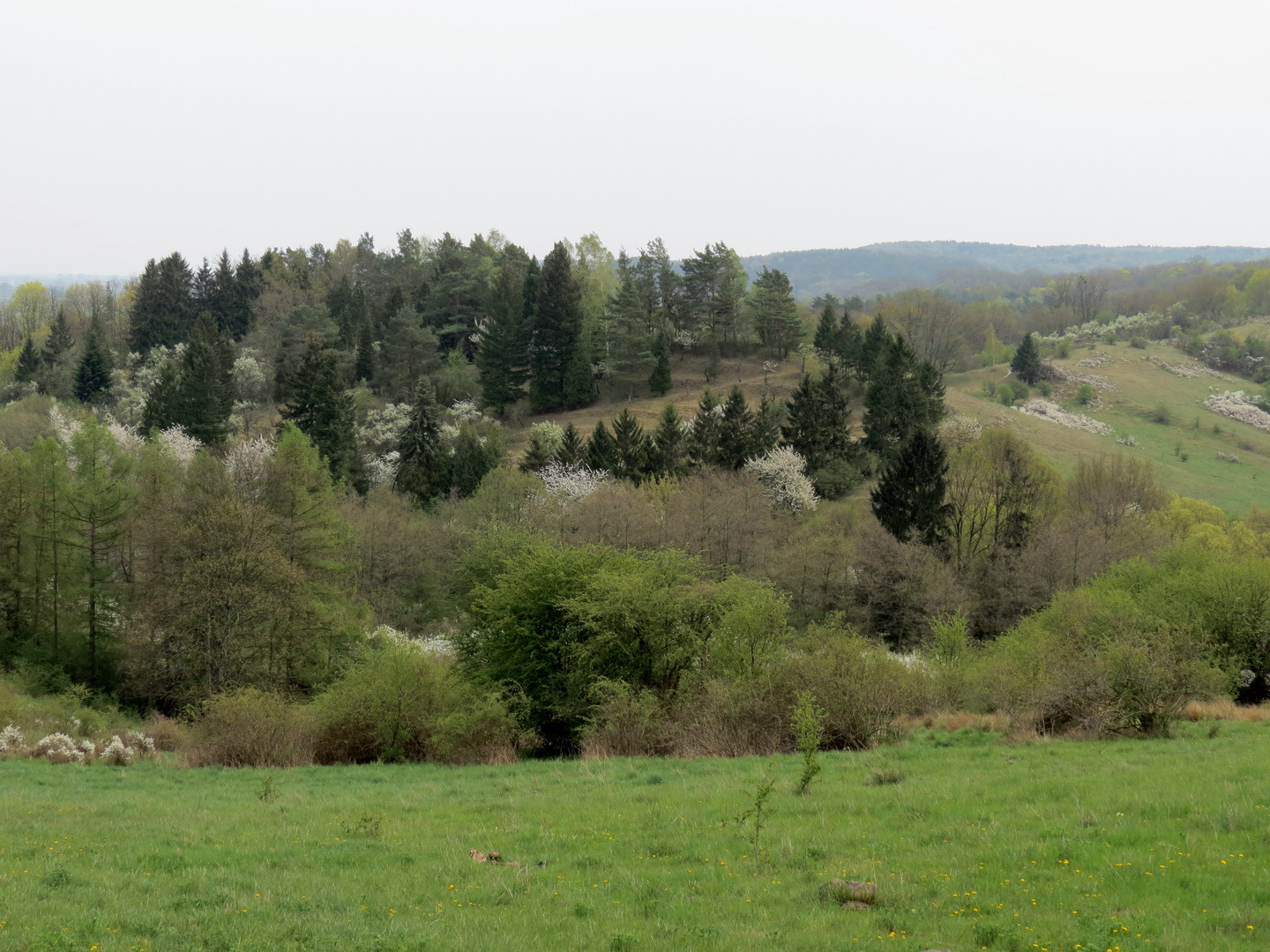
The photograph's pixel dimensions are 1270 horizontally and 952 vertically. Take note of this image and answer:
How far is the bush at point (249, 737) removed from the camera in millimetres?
21703

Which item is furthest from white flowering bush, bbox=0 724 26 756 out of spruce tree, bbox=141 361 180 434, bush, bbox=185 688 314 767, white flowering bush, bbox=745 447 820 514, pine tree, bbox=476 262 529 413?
pine tree, bbox=476 262 529 413

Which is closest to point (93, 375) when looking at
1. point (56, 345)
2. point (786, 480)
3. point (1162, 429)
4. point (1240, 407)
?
point (56, 345)

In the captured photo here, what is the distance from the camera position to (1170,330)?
12281 centimetres

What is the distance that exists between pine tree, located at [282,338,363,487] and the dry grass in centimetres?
4851

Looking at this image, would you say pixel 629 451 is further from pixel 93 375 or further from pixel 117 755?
pixel 93 375

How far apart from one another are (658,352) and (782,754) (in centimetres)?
6606

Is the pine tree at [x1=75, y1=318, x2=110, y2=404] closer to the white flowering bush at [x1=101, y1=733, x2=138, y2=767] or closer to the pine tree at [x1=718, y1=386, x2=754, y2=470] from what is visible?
the pine tree at [x1=718, y1=386, x2=754, y2=470]

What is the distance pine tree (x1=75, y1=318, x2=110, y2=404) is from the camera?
79.3m

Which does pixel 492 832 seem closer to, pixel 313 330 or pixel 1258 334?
pixel 313 330

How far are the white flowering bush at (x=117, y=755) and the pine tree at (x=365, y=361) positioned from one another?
206 feet

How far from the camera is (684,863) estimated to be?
10.4m

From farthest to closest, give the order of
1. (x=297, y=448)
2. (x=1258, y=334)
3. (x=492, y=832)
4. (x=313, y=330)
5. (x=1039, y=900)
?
(x=1258, y=334)
(x=313, y=330)
(x=297, y=448)
(x=492, y=832)
(x=1039, y=900)

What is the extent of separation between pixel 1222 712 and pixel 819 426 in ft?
150

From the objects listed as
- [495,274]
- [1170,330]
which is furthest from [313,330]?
[1170,330]
